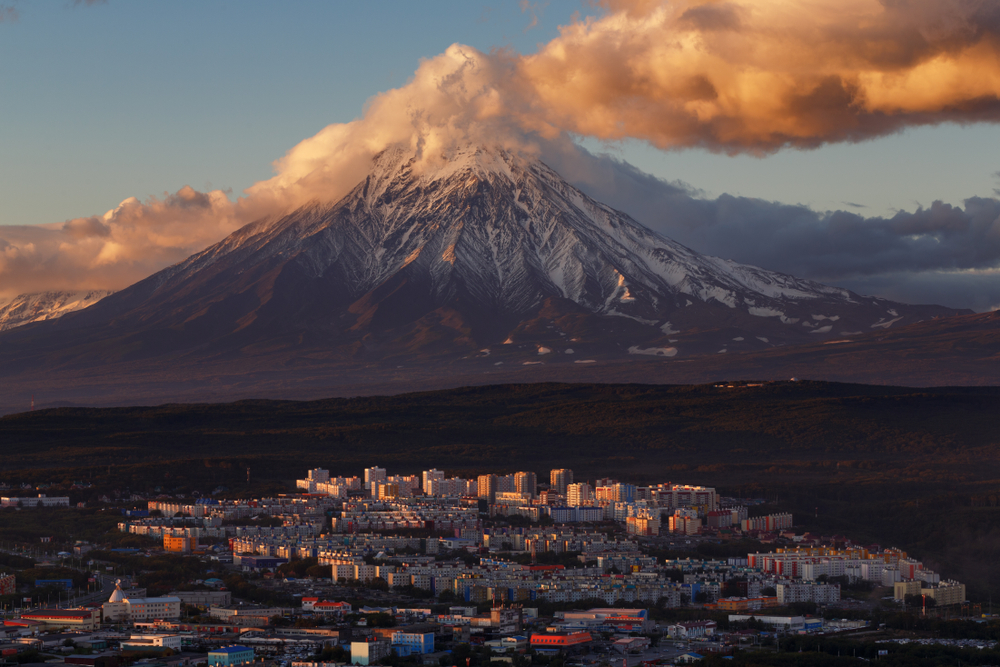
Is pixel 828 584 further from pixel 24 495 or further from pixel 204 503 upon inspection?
pixel 24 495

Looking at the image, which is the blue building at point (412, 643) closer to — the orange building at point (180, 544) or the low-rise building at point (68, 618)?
the low-rise building at point (68, 618)

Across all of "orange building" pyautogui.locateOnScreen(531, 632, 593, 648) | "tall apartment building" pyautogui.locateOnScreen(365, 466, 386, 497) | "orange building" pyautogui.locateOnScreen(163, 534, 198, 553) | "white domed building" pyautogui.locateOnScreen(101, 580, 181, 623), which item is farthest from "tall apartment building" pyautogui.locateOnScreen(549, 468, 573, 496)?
"orange building" pyautogui.locateOnScreen(531, 632, 593, 648)

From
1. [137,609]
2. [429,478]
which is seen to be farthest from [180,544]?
[429,478]

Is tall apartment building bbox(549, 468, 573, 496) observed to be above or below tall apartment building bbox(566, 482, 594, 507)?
above

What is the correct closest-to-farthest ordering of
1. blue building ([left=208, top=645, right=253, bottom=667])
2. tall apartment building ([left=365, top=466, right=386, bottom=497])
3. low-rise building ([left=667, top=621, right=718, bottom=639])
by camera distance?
blue building ([left=208, top=645, right=253, bottom=667])
low-rise building ([left=667, top=621, right=718, bottom=639])
tall apartment building ([left=365, top=466, right=386, bottom=497])

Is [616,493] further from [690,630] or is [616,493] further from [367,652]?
[367,652]

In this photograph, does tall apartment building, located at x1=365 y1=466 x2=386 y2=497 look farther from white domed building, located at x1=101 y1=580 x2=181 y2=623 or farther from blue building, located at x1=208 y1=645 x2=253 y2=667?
blue building, located at x1=208 y1=645 x2=253 y2=667

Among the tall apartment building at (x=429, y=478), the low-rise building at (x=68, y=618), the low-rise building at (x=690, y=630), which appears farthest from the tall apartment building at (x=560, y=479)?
the low-rise building at (x=68, y=618)
